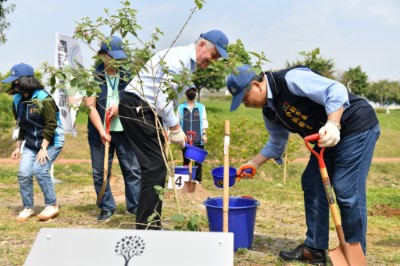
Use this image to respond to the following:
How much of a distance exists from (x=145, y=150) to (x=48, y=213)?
1.81 meters

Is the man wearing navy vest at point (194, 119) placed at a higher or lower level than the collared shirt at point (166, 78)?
lower

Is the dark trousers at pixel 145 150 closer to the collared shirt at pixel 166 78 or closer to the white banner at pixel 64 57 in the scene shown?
the collared shirt at pixel 166 78

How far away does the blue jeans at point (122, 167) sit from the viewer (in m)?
4.49

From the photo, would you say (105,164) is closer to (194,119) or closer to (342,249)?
(342,249)

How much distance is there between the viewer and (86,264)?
165cm

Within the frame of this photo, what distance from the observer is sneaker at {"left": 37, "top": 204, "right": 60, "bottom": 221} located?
4.57m

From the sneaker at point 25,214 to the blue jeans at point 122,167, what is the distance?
0.76 metres

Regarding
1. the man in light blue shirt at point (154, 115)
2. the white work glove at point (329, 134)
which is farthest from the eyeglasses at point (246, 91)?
the white work glove at point (329, 134)

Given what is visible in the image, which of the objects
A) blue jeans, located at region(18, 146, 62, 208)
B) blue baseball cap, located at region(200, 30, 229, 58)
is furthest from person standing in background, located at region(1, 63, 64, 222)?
blue baseball cap, located at region(200, 30, 229, 58)


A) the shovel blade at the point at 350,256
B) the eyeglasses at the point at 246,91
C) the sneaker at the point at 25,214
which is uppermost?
the eyeglasses at the point at 246,91

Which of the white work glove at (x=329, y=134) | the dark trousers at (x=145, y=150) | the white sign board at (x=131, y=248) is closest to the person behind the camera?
the white sign board at (x=131, y=248)

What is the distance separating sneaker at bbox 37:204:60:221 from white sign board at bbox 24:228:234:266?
2.98m

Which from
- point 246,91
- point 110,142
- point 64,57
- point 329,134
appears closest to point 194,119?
point 64,57

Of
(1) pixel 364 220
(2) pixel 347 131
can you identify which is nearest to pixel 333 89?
(2) pixel 347 131
